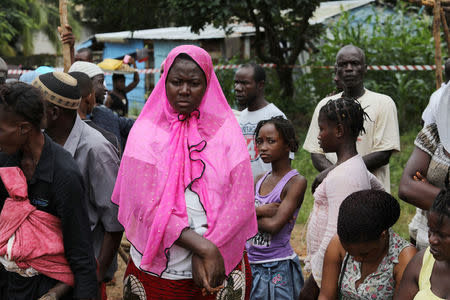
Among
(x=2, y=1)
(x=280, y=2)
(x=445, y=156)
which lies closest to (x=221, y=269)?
(x=445, y=156)

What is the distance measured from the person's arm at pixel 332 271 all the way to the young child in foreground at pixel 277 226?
0.78 meters

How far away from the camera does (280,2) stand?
1162 cm

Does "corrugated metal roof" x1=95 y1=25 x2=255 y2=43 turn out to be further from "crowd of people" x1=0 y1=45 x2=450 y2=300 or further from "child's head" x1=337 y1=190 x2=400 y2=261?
"child's head" x1=337 y1=190 x2=400 y2=261

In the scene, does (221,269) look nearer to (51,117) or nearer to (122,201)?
(122,201)

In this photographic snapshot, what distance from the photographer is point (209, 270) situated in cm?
261

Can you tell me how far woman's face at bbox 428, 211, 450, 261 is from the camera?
243 cm

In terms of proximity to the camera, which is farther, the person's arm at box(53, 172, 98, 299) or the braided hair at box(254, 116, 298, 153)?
the braided hair at box(254, 116, 298, 153)

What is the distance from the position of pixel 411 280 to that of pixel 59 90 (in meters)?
2.02

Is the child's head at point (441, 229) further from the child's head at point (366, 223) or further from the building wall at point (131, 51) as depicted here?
the building wall at point (131, 51)

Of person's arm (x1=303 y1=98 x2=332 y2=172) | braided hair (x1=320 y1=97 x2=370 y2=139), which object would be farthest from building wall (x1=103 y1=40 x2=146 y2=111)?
braided hair (x1=320 y1=97 x2=370 y2=139)

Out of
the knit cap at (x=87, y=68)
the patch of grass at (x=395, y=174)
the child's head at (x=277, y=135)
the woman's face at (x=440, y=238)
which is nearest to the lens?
the woman's face at (x=440, y=238)

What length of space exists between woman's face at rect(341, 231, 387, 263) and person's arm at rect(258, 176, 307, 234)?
0.94 metres

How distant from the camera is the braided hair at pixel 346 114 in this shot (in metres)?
3.55

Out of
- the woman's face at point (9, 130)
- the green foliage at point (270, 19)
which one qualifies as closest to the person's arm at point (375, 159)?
the woman's face at point (9, 130)
